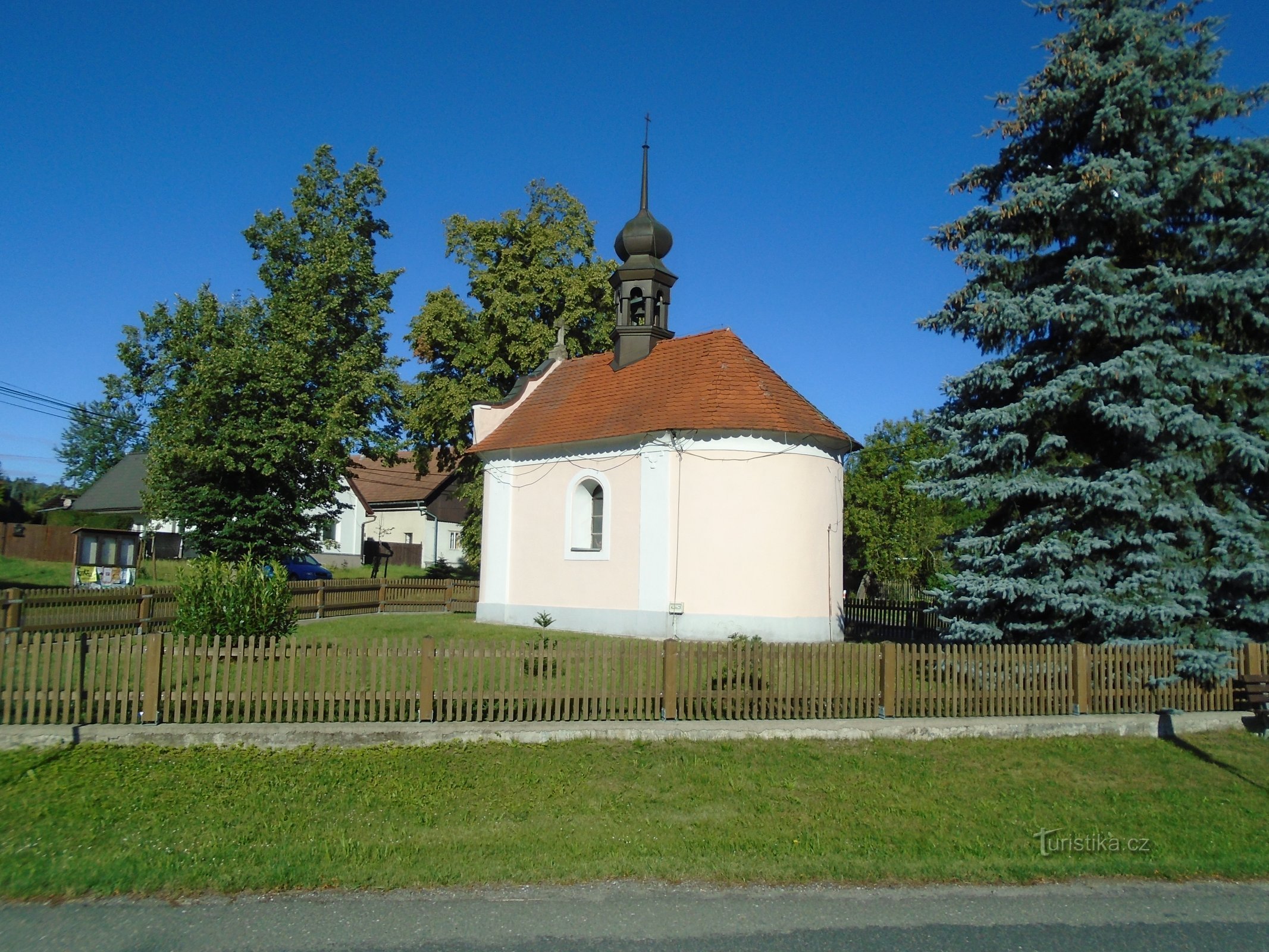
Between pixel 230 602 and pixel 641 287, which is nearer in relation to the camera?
pixel 230 602

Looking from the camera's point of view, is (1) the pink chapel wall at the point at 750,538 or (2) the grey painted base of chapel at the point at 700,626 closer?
(2) the grey painted base of chapel at the point at 700,626

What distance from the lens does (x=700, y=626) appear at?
64.2 ft

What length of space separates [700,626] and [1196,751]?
1003 cm

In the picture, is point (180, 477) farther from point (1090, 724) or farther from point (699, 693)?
point (1090, 724)

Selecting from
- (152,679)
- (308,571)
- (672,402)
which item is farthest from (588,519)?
(308,571)

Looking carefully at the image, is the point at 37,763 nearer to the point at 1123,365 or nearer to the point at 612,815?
the point at 612,815

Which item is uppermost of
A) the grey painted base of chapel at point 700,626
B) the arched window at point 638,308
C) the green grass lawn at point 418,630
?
the arched window at point 638,308

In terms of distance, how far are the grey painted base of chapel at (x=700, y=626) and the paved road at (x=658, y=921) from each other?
12.7m

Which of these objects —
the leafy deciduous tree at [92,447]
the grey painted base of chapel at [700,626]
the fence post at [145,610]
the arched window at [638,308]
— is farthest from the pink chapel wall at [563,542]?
the leafy deciduous tree at [92,447]

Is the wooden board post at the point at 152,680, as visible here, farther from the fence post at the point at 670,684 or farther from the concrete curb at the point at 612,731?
the fence post at the point at 670,684

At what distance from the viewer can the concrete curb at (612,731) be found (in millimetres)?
9500

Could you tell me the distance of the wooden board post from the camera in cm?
978

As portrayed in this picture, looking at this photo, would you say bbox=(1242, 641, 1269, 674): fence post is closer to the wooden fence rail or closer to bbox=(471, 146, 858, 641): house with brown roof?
the wooden fence rail
